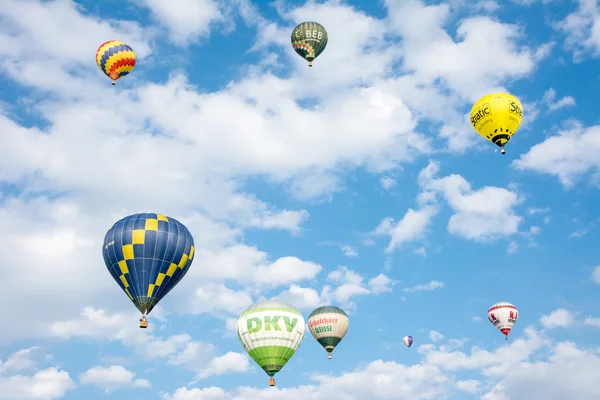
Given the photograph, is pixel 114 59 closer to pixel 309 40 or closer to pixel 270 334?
pixel 309 40

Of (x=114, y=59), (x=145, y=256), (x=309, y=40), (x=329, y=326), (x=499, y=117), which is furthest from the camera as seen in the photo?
(x=309, y=40)

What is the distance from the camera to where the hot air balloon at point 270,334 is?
48625 mm

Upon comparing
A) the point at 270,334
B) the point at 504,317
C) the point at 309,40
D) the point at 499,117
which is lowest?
the point at 270,334

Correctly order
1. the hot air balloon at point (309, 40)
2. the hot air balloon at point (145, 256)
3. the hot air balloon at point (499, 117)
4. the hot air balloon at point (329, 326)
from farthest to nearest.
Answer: the hot air balloon at point (309, 40), the hot air balloon at point (329, 326), the hot air balloon at point (499, 117), the hot air balloon at point (145, 256)

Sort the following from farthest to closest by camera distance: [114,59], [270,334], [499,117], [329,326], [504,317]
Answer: [504,317], [329,326], [114,59], [499,117], [270,334]

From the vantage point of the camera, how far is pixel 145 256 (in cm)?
4506

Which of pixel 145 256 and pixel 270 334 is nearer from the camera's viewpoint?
pixel 145 256

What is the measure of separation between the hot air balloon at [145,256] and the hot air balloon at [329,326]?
2012cm

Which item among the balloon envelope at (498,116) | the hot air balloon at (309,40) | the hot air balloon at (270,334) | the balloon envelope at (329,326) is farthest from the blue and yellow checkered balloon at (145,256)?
the hot air balloon at (309,40)

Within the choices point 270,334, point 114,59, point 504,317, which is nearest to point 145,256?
point 270,334

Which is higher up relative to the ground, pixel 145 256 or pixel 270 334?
pixel 145 256

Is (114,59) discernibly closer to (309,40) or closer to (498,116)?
(309,40)

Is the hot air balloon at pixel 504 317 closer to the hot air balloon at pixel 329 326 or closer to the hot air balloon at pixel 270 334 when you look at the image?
the hot air balloon at pixel 329 326

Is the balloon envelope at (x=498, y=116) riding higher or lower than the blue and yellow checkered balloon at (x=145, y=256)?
higher
